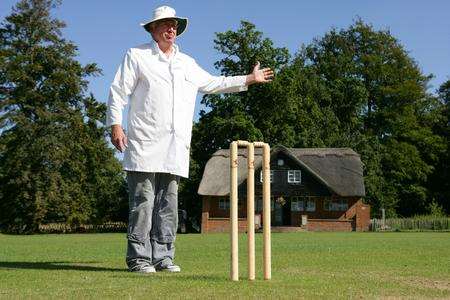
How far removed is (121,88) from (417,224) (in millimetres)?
59221

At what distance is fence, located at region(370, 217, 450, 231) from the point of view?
64438mm

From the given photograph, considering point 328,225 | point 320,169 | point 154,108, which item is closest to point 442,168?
point 320,169

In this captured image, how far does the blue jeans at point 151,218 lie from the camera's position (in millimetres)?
9055

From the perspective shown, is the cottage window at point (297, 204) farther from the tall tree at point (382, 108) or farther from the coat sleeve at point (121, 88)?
the coat sleeve at point (121, 88)

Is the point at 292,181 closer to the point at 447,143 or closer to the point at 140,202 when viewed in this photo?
the point at 447,143

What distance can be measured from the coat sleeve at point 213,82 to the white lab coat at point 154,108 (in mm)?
151

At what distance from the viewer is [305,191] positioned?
7081 centimetres

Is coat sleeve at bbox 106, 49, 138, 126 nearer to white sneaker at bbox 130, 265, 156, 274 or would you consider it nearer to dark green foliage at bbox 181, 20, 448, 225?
white sneaker at bbox 130, 265, 156, 274

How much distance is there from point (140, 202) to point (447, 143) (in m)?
76.2

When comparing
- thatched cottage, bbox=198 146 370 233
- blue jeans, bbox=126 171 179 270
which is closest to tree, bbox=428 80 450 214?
thatched cottage, bbox=198 146 370 233

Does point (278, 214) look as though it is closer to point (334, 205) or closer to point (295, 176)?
point (295, 176)

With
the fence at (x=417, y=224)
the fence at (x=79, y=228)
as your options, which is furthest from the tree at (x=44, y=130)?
the fence at (x=417, y=224)

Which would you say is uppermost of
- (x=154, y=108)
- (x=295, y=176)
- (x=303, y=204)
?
(x=295, y=176)

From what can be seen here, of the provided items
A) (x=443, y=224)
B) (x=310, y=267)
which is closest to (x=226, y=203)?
(x=443, y=224)
